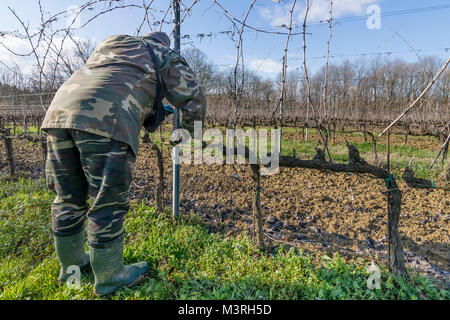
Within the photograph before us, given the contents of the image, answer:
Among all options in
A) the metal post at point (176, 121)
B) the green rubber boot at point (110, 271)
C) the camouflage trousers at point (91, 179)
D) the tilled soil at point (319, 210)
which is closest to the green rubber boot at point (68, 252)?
the camouflage trousers at point (91, 179)

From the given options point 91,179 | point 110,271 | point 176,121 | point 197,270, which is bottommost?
point 197,270

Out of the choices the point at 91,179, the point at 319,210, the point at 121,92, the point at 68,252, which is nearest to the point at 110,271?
the point at 68,252

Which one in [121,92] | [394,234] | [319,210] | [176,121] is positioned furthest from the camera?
[319,210]

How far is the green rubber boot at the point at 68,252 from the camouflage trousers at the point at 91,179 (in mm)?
50

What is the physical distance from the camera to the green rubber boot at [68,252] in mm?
1597

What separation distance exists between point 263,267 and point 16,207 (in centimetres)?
296

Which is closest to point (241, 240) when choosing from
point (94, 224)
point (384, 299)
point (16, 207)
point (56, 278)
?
point (384, 299)

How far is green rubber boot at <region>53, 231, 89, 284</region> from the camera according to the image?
160 centimetres

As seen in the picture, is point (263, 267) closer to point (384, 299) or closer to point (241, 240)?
point (241, 240)

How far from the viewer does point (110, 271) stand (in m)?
1.51

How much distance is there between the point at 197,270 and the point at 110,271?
653 millimetres

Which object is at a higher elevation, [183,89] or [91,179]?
[183,89]

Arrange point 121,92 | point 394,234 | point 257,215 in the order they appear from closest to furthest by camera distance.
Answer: point 121,92 → point 394,234 → point 257,215

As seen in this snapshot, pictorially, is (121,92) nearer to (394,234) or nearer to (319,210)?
(394,234)
